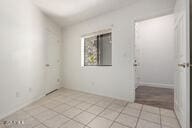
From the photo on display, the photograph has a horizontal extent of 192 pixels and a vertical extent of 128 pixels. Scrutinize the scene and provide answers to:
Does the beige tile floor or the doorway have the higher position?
the doorway

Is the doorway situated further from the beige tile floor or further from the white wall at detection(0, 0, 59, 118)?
the white wall at detection(0, 0, 59, 118)

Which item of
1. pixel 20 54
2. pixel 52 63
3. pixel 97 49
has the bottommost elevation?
pixel 52 63

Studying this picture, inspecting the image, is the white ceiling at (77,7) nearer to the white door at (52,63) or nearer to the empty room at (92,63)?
the empty room at (92,63)

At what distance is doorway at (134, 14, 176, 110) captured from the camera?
401 centimetres

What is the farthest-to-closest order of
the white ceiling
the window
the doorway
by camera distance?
the doorway → the window → the white ceiling

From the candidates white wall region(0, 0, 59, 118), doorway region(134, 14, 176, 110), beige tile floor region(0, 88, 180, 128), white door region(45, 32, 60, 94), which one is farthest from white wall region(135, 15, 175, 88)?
white wall region(0, 0, 59, 118)

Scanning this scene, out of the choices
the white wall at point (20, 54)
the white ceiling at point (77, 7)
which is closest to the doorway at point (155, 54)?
the white ceiling at point (77, 7)

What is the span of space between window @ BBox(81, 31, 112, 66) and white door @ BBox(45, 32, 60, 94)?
42.0 inches

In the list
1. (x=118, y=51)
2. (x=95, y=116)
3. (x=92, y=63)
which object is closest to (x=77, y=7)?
(x=118, y=51)

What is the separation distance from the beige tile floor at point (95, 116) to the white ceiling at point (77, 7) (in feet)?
8.57

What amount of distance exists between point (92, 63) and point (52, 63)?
151cm

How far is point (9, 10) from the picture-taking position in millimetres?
2174

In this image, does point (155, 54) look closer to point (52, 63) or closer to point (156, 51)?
point (156, 51)

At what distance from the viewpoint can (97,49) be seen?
363cm
